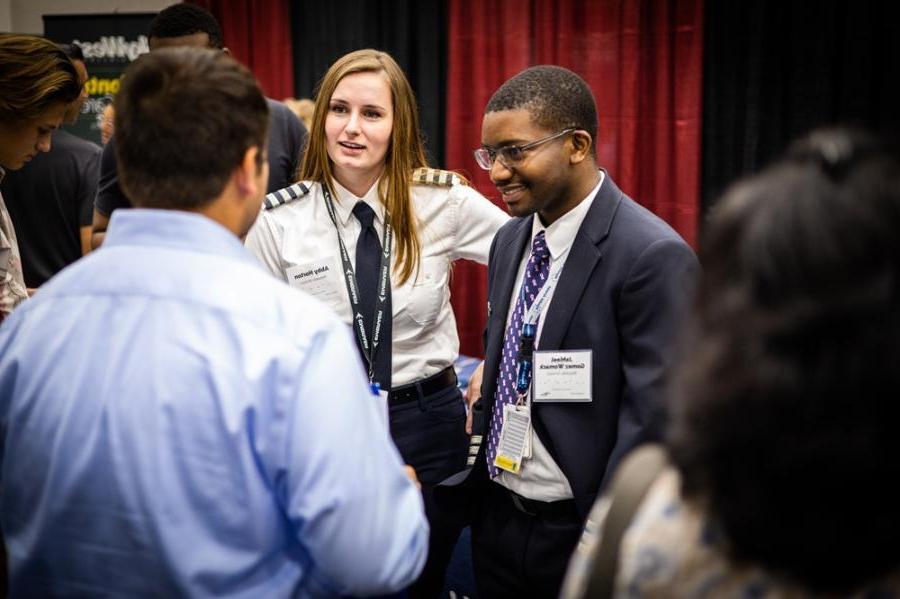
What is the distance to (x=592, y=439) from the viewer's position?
1.66m

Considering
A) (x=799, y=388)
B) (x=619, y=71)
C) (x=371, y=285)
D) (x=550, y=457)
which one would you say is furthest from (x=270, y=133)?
(x=619, y=71)

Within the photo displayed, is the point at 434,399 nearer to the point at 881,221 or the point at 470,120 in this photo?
the point at 881,221

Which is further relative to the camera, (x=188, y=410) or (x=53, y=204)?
(x=53, y=204)

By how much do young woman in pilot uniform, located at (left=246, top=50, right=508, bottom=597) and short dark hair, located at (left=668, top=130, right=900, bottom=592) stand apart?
147 cm

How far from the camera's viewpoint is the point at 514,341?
1829 mm

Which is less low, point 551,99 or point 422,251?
point 551,99

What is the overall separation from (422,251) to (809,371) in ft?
5.44

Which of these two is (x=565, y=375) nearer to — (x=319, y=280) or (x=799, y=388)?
(x=319, y=280)

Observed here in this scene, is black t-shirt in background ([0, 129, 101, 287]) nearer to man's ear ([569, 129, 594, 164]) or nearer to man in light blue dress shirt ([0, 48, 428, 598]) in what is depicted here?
man's ear ([569, 129, 594, 164])

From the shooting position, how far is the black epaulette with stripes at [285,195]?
2262mm

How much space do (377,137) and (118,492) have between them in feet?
4.71

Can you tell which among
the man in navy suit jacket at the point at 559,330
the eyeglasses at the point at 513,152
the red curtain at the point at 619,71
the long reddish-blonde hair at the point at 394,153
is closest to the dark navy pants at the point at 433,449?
the man in navy suit jacket at the point at 559,330

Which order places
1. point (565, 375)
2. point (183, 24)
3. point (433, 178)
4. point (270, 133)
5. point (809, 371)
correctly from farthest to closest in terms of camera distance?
point (183, 24)
point (270, 133)
point (433, 178)
point (565, 375)
point (809, 371)

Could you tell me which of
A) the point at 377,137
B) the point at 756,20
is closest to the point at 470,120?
the point at 756,20
